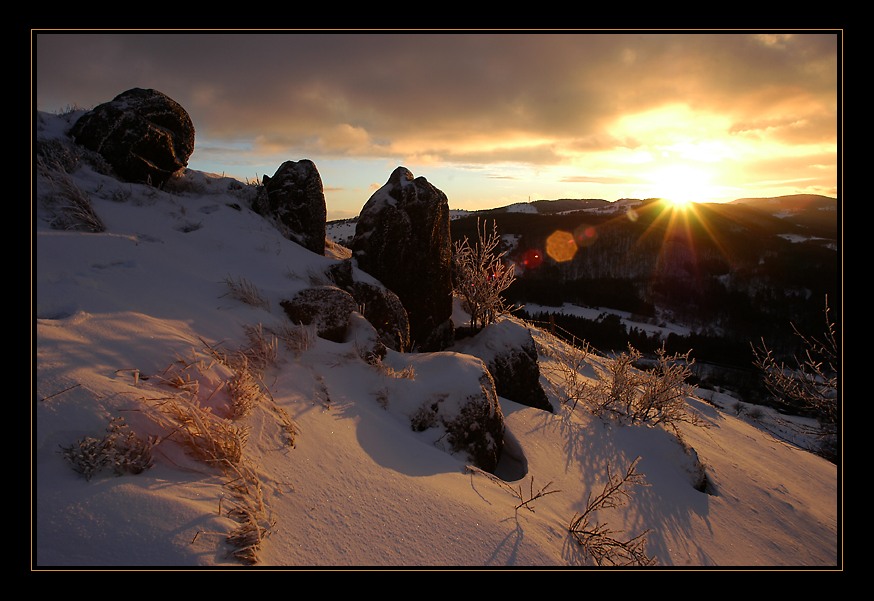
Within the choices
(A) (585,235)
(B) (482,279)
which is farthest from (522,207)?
(B) (482,279)

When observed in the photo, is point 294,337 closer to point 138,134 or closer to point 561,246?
point 138,134

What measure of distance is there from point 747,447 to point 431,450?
28.4 feet

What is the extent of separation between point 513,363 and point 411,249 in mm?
2848

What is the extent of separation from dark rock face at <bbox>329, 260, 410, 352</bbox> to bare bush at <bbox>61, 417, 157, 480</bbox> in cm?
400

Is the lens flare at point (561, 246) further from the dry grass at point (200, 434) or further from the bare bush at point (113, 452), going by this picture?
the bare bush at point (113, 452)

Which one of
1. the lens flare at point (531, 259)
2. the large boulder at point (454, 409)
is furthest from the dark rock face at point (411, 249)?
the lens flare at point (531, 259)

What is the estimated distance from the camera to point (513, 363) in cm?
637

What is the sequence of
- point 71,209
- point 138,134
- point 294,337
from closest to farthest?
point 294,337 < point 71,209 < point 138,134

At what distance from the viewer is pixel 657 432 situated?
621 centimetres

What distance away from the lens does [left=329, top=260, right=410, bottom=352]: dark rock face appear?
238 inches

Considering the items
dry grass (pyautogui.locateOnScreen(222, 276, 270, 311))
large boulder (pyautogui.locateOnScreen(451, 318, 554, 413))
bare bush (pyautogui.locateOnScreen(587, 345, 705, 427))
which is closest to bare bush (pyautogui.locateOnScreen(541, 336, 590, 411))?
bare bush (pyautogui.locateOnScreen(587, 345, 705, 427))

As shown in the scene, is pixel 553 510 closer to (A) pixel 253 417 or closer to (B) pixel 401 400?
(B) pixel 401 400

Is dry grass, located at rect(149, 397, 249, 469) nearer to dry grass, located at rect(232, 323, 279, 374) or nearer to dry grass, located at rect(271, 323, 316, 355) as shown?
dry grass, located at rect(232, 323, 279, 374)

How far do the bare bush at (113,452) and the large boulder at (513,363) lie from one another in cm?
485
